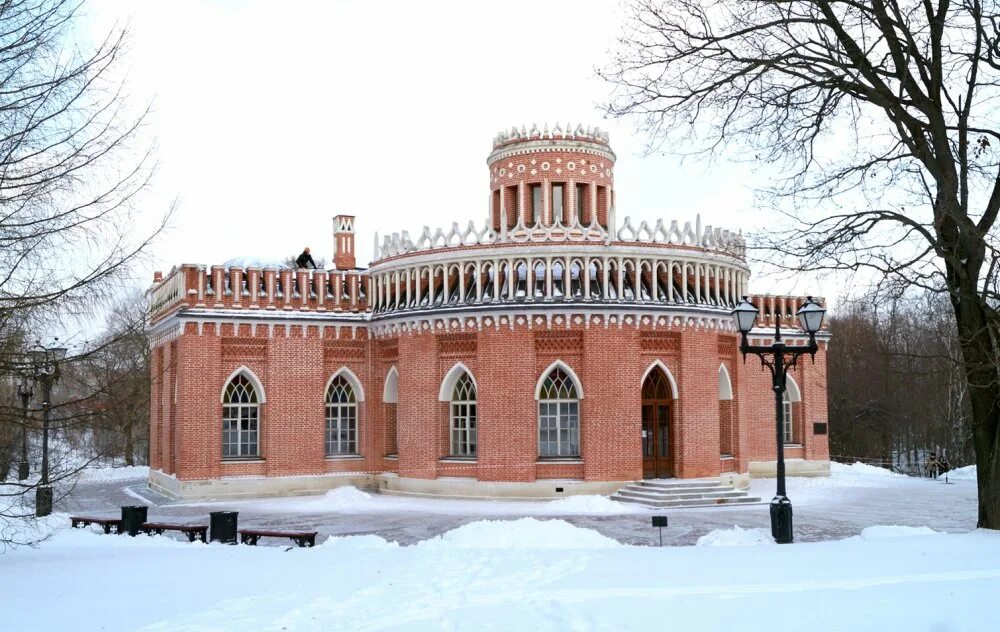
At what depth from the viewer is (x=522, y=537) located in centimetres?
1467

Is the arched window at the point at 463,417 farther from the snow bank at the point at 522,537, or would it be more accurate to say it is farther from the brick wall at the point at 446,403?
the snow bank at the point at 522,537

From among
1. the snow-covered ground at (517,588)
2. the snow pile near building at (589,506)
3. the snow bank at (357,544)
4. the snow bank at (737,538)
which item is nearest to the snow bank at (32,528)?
the snow-covered ground at (517,588)

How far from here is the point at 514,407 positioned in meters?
22.8

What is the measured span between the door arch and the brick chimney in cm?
1164

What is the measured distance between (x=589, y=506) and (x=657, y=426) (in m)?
3.48

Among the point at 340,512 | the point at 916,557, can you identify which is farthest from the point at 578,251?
the point at 916,557

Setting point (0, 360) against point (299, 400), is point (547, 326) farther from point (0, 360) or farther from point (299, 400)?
point (0, 360)

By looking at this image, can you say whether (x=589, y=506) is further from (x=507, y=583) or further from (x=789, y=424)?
(x=789, y=424)

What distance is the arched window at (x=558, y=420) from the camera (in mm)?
23125

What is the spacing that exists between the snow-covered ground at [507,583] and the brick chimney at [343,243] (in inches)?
610

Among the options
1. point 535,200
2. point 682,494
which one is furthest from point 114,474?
point 682,494

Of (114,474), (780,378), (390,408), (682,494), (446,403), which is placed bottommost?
(114,474)

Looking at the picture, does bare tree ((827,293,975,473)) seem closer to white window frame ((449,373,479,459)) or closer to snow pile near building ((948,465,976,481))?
snow pile near building ((948,465,976,481))

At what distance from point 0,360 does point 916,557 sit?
10318 mm
